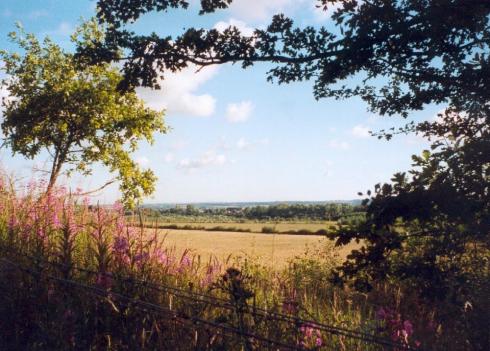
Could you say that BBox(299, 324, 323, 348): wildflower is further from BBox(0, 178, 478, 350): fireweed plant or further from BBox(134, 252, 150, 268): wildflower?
BBox(134, 252, 150, 268): wildflower

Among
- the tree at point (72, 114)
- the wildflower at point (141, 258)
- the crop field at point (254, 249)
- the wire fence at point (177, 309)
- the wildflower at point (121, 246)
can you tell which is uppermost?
the tree at point (72, 114)

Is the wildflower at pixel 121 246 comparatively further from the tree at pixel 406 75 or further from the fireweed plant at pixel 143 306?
the tree at pixel 406 75

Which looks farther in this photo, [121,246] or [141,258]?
[121,246]

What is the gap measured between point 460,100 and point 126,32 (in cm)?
266

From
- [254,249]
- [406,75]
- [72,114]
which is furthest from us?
[72,114]

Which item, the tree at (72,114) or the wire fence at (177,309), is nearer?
the wire fence at (177,309)

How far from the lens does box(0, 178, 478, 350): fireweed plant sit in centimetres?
345

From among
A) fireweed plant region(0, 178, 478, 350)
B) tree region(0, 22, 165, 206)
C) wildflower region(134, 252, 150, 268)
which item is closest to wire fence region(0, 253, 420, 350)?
fireweed plant region(0, 178, 478, 350)

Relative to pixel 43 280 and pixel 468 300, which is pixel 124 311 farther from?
pixel 468 300

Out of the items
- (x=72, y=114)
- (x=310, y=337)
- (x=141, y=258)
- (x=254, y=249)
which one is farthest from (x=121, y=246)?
(x=72, y=114)

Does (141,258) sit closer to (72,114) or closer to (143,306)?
(143,306)

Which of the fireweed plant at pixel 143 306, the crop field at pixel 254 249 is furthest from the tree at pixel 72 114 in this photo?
A: the fireweed plant at pixel 143 306

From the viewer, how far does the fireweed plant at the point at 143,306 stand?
11.3 feet

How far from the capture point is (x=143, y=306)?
4.02 meters
